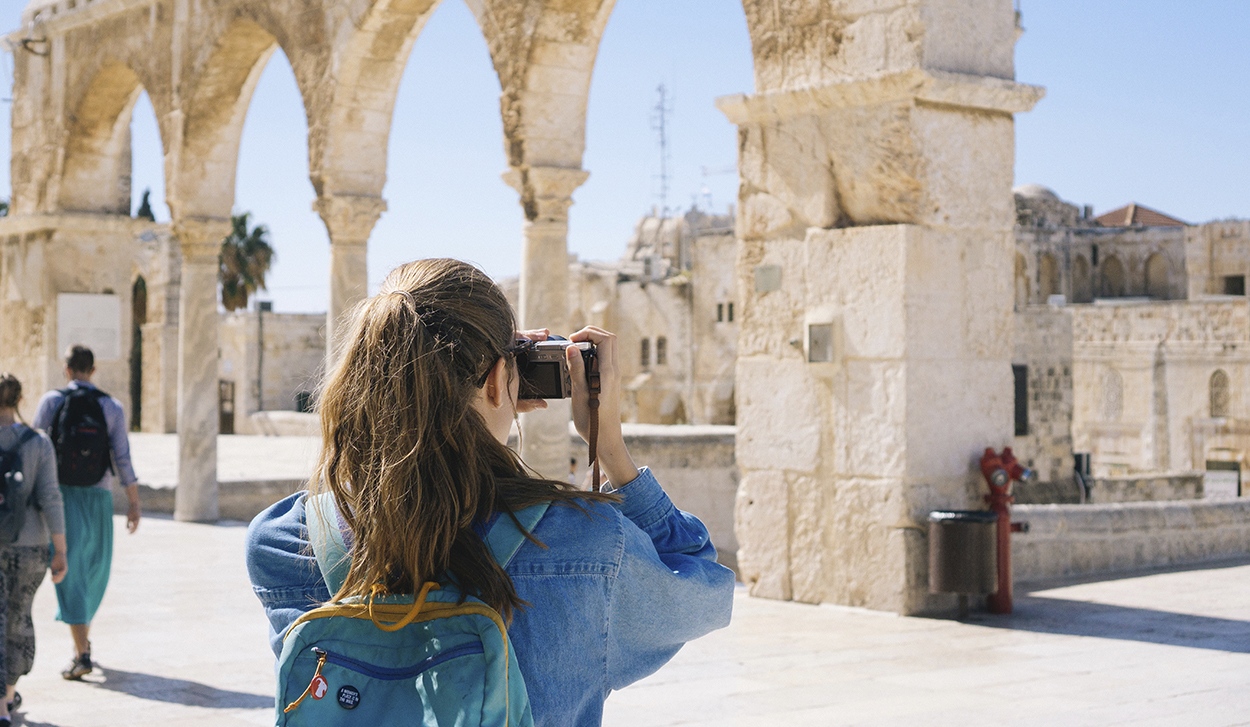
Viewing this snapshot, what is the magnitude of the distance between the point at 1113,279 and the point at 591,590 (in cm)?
5747

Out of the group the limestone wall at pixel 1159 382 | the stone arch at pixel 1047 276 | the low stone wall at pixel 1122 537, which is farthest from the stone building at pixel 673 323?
the low stone wall at pixel 1122 537

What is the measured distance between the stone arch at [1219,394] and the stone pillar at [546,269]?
36.7m

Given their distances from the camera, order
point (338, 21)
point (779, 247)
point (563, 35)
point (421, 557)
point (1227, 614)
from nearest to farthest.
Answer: point (421, 557)
point (1227, 614)
point (779, 247)
point (563, 35)
point (338, 21)

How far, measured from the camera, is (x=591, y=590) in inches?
56.8

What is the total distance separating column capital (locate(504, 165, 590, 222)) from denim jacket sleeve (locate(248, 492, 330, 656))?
7678mm

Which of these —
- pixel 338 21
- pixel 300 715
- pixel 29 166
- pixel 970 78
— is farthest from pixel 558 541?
pixel 29 166

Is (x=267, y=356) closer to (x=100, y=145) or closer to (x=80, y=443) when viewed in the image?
(x=100, y=145)

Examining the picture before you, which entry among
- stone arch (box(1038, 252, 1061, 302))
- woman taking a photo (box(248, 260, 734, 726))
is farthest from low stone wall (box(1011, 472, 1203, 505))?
stone arch (box(1038, 252, 1061, 302))

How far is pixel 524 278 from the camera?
31.0ft

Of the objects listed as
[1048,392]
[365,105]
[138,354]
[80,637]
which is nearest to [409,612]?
[80,637]

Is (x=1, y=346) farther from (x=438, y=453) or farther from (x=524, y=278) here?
(x=438, y=453)

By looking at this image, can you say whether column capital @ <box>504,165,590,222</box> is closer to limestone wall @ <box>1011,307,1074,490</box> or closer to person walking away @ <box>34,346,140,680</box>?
person walking away @ <box>34,346,140,680</box>

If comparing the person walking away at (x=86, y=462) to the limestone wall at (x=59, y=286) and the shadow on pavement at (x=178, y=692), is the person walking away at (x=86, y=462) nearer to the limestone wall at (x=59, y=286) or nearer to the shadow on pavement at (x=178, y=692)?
the shadow on pavement at (x=178, y=692)

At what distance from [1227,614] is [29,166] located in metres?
13.0
